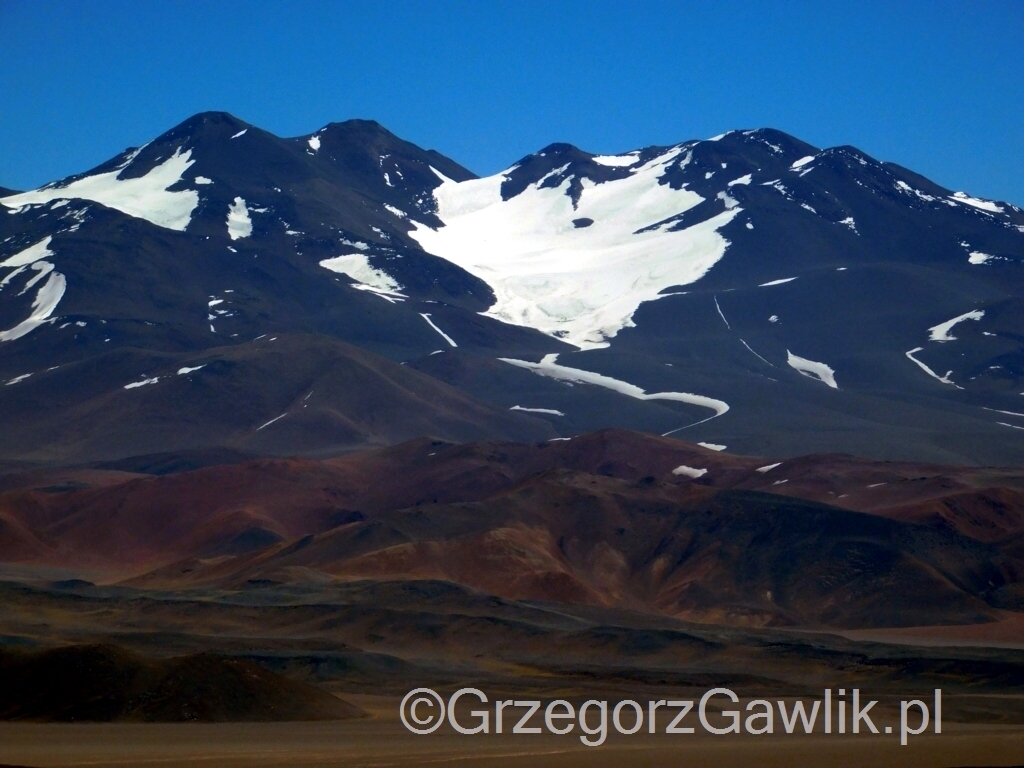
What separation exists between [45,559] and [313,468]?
25.4m

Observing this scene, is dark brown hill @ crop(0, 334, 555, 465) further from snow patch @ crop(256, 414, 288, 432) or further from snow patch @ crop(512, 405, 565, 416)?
snow patch @ crop(512, 405, 565, 416)

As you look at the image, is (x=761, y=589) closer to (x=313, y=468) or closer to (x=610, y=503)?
(x=610, y=503)

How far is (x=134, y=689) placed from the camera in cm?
4072

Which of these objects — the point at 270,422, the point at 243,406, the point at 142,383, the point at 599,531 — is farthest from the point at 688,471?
the point at 142,383

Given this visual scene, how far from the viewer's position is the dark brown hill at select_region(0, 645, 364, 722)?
39.7 m

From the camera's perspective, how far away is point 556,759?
3391 cm

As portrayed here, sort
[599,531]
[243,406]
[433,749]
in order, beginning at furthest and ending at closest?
[243,406]
[599,531]
[433,749]

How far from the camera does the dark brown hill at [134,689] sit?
130 ft

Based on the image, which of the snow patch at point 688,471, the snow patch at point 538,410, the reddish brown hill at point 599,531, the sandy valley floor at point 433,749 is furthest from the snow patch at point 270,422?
the sandy valley floor at point 433,749

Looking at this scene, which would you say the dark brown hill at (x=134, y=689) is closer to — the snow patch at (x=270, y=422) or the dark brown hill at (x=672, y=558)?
the dark brown hill at (x=672, y=558)

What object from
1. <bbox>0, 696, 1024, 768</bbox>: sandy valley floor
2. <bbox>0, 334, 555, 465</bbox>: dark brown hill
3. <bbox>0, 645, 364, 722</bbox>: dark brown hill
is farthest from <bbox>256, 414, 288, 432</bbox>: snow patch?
<bbox>0, 696, 1024, 768</bbox>: sandy valley floor

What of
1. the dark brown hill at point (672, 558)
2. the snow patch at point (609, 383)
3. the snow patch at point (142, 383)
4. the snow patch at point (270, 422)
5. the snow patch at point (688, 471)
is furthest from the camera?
the snow patch at point (609, 383)

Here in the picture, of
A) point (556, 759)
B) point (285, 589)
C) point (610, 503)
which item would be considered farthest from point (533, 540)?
point (556, 759)

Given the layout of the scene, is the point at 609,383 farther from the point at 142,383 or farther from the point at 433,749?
the point at 433,749
